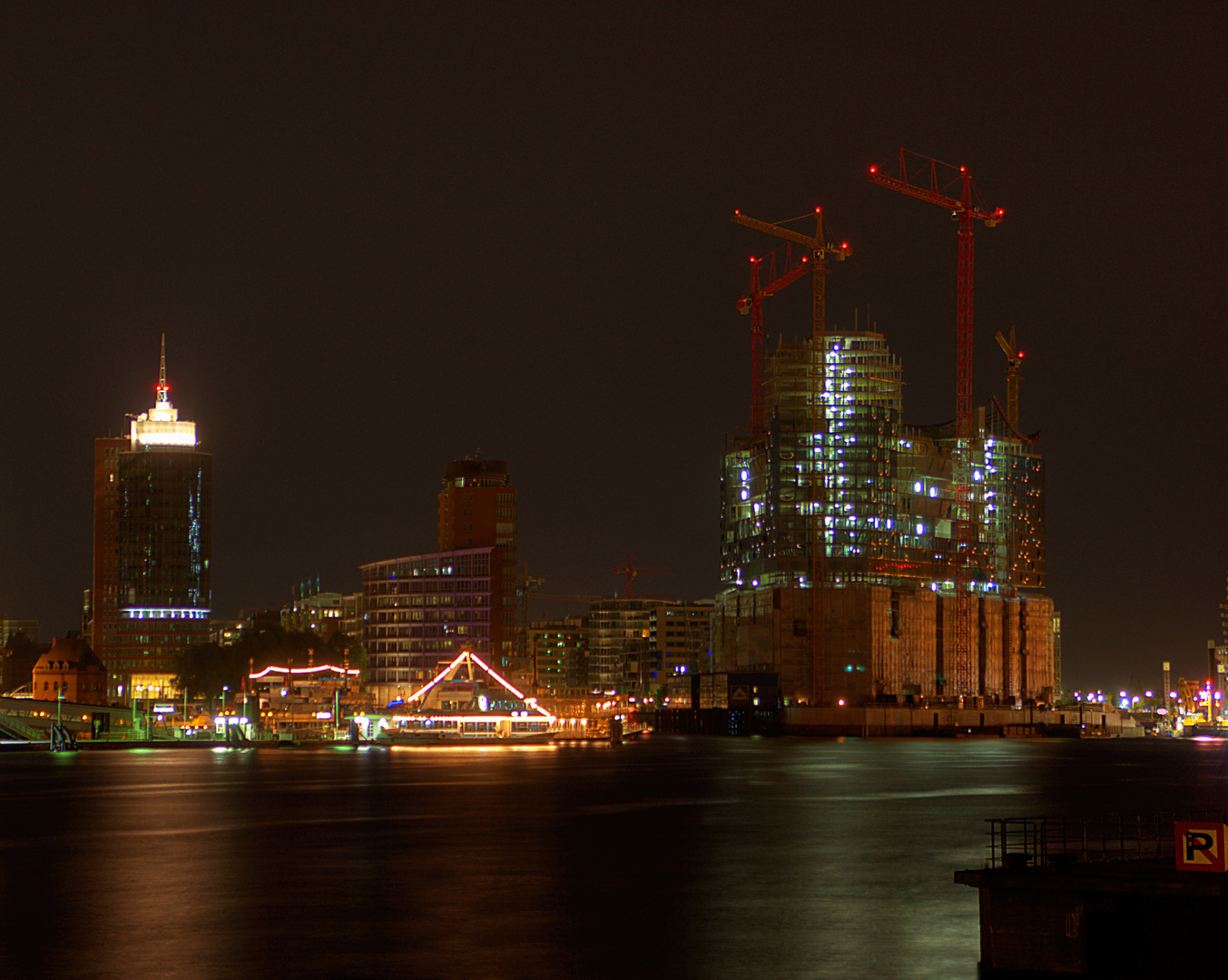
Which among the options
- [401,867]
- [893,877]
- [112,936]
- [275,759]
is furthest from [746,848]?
[275,759]

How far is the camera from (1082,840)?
44875 mm

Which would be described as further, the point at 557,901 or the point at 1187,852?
the point at 557,901

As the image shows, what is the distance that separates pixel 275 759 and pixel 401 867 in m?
109

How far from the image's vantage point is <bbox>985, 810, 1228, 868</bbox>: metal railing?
129 feet

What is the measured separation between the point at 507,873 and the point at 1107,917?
86.8 ft

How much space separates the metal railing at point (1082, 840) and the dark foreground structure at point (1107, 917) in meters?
0.85

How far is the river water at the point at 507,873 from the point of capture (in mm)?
39781

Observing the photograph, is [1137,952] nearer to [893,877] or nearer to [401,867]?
[893,877]

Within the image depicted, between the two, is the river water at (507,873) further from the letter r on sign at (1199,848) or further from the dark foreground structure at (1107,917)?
the letter r on sign at (1199,848)

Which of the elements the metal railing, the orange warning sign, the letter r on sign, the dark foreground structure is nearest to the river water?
the dark foreground structure

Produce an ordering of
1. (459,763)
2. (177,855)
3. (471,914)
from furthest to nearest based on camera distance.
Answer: (459,763) → (177,855) → (471,914)

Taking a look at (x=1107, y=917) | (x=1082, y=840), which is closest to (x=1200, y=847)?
(x=1107, y=917)

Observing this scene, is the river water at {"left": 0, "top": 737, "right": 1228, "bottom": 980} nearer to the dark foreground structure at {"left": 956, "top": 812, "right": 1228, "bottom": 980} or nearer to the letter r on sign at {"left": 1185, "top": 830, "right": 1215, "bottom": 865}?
the dark foreground structure at {"left": 956, "top": 812, "right": 1228, "bottom": 980}

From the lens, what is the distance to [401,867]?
57844 mm
